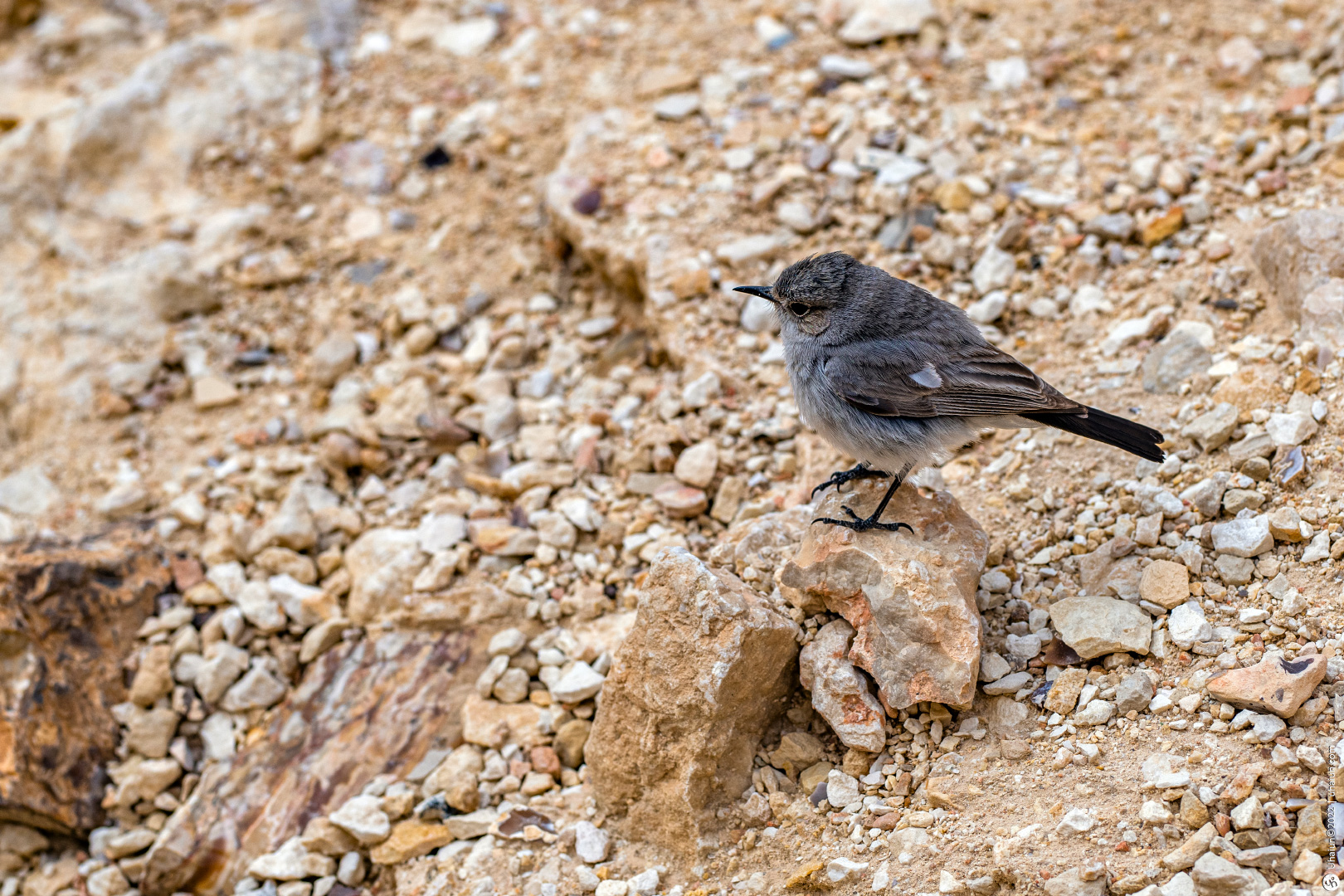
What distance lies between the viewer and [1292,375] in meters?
4.38

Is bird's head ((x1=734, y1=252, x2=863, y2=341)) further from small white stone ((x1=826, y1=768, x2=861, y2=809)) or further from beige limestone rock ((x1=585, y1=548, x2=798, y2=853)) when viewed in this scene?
small white stone ((x1=826, y1=768, x2=861, y2=809))

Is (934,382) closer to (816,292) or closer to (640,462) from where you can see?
(816,292)

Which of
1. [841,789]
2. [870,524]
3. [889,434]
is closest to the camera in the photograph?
[841,789]

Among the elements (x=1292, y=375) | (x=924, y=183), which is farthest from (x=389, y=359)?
(x=1292, y=375)

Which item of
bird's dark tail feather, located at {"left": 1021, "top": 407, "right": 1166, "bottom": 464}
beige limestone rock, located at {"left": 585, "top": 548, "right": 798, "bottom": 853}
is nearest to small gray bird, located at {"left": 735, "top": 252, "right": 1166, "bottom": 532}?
bird's dark tail feather, located at {"left": 1021, "top": 407, "right": 1166, "bottom": 464}

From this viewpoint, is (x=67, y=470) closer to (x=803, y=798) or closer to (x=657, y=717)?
(x=657, y=717)

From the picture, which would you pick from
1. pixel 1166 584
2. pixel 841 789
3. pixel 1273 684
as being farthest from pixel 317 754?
pixel 1273 684

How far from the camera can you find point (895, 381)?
432cm


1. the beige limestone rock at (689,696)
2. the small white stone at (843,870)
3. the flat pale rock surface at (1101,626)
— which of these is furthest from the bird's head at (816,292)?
the small white stone at (843,870)

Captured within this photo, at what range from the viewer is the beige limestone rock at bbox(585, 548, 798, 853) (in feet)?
12.5

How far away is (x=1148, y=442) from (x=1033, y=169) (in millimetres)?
2581

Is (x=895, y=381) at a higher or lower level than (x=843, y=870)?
higher

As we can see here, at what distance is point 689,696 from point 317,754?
1906mm

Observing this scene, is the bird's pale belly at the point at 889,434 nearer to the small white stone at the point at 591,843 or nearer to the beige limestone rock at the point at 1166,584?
the beige limestone rock at the point at 1166,584
